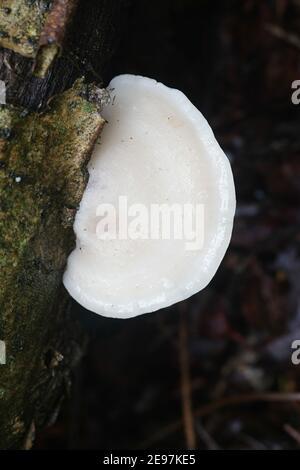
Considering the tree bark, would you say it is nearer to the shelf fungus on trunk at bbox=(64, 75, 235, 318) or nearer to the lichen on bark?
the lichen on bark

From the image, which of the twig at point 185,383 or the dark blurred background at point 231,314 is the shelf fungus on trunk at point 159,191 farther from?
the twig at point 185,383

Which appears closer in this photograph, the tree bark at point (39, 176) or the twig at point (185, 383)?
the tree bark at point (39, 176)

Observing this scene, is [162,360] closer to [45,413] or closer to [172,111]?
[45,413]

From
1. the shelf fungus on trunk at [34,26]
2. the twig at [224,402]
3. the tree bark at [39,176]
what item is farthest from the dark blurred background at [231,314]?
the shelf fungus on trunk at [34,26]

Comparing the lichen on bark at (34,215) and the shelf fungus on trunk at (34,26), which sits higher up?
Result: the shelf fungus on trunk at (34,26)

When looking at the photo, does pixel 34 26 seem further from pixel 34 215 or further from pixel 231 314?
pixel 231 314

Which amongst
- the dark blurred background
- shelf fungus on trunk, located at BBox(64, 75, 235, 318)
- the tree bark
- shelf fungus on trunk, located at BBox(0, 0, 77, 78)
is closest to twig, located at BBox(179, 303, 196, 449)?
the dark blurred background

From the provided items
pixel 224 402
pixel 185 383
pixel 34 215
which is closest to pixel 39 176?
pixel 34 215
